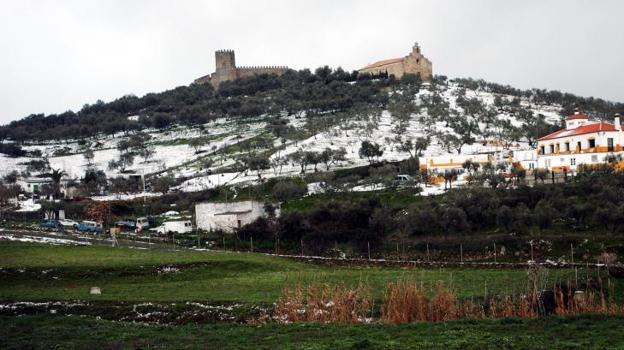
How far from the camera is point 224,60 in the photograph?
146250 mm

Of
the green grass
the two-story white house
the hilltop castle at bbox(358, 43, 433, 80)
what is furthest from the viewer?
the hilltop castle at bbox(358, 43, 433, 80)

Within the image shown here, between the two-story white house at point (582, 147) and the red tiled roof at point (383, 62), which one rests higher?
the red tiled roof at point (383, 62)

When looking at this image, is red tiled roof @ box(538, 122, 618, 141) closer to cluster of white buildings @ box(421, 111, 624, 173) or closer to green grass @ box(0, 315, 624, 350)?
cluster of white buildings @ box(421, 111, 624, 173)

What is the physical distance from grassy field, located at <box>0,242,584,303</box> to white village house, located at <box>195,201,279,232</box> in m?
10.6

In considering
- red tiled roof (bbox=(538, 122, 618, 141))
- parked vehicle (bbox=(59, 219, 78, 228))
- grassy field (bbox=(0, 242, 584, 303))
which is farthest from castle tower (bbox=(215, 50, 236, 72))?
grassy field (bbox=(0, 242, 584, 303))

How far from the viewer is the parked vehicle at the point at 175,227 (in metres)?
49.3

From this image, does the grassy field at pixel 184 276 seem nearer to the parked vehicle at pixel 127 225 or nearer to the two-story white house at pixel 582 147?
the parked vehicle at pixel 127 225

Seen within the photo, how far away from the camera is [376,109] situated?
9900 centimetres

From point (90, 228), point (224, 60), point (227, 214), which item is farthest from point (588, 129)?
point (224, 60)

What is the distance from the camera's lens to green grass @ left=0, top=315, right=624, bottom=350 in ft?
49.1

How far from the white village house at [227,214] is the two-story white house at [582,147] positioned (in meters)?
25.0

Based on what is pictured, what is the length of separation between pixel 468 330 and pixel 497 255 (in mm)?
19877

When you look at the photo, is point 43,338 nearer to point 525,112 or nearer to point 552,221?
point 552,221

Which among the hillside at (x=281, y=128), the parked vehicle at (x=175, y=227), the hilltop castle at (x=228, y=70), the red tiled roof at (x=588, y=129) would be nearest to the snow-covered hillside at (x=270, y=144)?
the hillside at (x=281, y=128)
